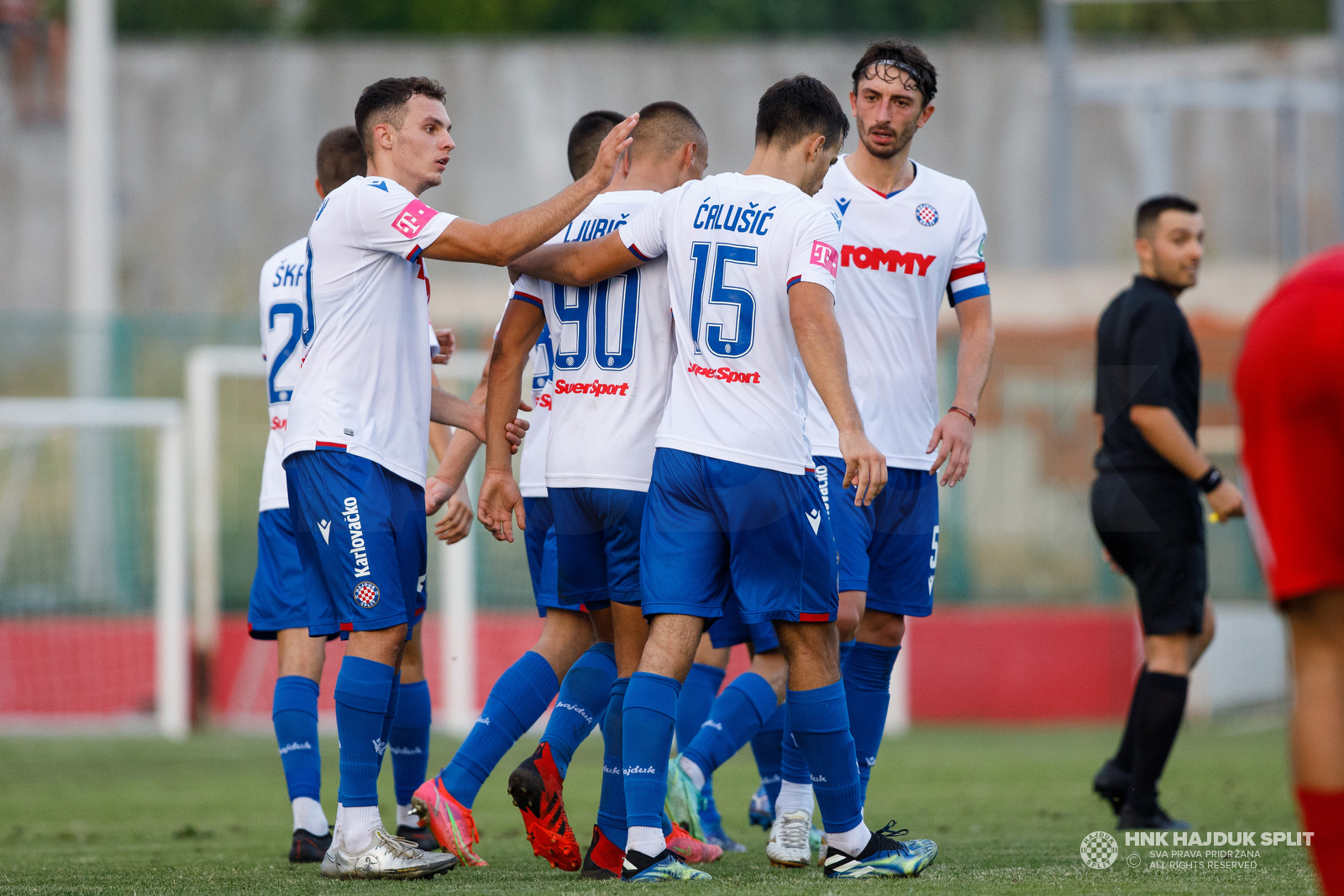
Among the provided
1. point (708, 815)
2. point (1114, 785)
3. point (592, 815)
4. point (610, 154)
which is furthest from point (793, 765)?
point (610, 154)

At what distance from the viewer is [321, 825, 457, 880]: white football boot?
14.7ft

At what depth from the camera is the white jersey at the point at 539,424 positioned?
503 centimetres

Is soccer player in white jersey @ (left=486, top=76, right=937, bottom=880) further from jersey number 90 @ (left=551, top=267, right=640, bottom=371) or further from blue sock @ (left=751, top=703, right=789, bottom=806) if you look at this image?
blue sock @ (left=751, top=703, right=789, bottom=806)

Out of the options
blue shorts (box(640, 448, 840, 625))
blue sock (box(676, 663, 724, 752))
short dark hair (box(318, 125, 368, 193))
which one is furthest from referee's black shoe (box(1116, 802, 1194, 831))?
short dark hair (box(318, 125, 368, 193))

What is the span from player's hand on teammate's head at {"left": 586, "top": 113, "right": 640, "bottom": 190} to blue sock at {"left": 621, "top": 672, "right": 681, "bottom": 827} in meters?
1.42

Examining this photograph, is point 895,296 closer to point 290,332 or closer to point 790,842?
point 790,842

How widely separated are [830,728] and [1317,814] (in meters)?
1.84

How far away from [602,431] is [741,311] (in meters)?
0.58

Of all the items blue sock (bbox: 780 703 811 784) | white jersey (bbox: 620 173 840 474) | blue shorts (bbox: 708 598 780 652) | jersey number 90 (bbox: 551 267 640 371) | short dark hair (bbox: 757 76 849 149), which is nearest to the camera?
white jersey (bbox: 620 173 840 474)

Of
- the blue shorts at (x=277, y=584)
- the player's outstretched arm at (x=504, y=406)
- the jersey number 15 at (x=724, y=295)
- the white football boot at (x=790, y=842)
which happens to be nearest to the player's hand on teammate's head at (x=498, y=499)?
the player's outstretched arm at (x=504, y=406)

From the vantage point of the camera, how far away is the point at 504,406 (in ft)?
15.9

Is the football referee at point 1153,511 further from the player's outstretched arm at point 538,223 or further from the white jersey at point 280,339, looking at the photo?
the white jersey at point 280,339

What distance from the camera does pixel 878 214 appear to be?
5477 mm

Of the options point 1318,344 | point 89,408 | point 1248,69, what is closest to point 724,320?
point 1318,344
